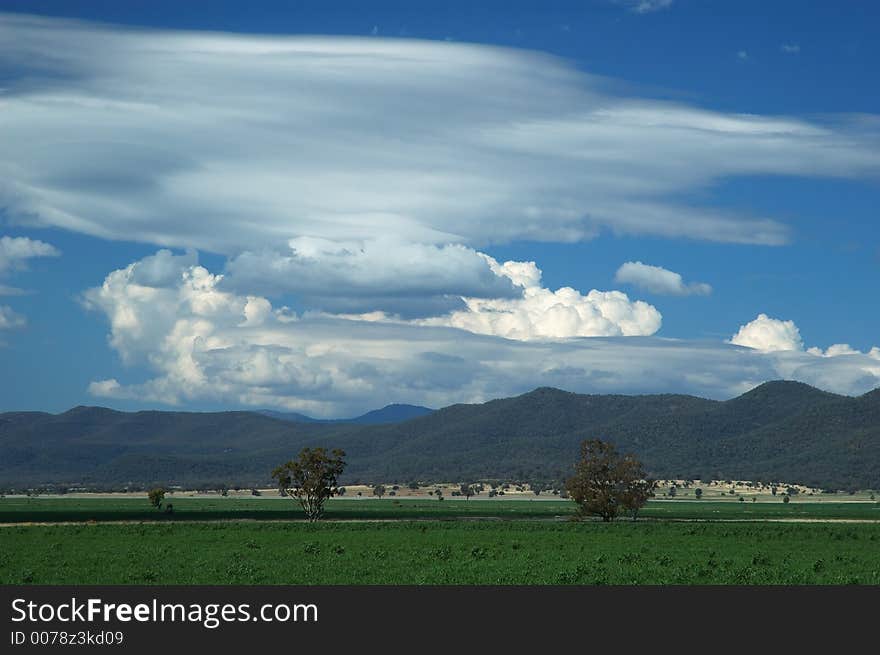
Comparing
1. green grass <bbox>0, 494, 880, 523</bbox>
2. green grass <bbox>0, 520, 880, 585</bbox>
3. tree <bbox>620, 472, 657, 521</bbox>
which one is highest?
Result: tree <bbox>620, 472, 657, 521</bbox>

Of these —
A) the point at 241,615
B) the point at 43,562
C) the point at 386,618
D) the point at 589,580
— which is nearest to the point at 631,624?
the point at 386,618

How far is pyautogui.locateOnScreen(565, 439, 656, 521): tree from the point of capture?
355 feet

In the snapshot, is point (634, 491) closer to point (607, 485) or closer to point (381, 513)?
point (607, 485)

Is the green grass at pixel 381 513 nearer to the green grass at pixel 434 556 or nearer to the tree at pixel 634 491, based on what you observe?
the tree at pixel 634 491

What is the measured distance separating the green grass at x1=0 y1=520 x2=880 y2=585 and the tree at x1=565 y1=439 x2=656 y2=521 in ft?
67.5

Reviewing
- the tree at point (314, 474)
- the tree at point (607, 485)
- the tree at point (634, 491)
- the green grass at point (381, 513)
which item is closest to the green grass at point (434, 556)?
the tree at point (634, 491)

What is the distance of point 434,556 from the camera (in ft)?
180

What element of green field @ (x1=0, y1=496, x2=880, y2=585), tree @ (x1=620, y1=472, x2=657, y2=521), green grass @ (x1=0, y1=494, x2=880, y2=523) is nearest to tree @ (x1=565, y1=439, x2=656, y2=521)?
tree @ (x1=620, y1=472, x2=657, y2=521)

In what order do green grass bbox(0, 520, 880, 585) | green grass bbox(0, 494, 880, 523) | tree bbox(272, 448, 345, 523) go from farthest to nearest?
1. green grass bbox(0, 494, 880, 523)
2. tree bbox(272, 448, 345, 523)
3. green grass bbox(0, 520, 880, 585)

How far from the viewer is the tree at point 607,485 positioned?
108 metres

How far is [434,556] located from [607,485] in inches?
2253

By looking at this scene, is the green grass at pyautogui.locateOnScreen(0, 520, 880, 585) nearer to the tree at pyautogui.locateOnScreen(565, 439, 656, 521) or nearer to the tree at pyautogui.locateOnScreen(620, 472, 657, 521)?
the tree at pyautogui.locateOnScreen(620, 472, 657, 521)

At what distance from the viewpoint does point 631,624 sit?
1154 inches

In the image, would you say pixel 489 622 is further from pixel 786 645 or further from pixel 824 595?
pixel 824 595
